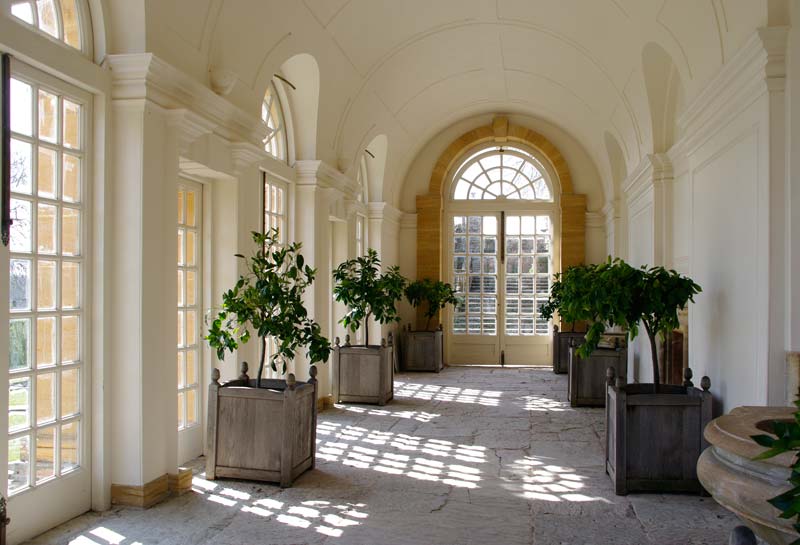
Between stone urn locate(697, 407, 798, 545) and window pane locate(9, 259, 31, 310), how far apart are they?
3686 millimetres

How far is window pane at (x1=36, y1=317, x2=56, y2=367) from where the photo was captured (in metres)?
4.07

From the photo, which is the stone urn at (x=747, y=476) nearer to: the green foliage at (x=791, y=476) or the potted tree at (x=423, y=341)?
the green foliage at (x=791, y=476)

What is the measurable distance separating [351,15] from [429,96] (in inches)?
158

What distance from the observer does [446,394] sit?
994 cm

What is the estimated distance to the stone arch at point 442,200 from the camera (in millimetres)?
13398

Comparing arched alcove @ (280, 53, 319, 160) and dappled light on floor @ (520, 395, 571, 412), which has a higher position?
arched alcove @ (280, 53, 319, 160)

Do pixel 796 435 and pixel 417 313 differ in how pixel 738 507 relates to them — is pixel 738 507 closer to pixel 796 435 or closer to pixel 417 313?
pixel 796 435

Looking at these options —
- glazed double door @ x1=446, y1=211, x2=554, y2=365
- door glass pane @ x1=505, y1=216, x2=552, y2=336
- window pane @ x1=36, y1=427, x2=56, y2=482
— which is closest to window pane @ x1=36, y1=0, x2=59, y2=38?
window pane @ x1=36, y1=427, x2=56, y2=482

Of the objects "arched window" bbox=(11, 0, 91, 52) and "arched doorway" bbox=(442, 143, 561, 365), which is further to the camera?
"arched doorway" bbox=(442, 143, 561, 365)

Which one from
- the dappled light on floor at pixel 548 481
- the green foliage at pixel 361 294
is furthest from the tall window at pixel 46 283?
the green foliage at pixel 361 294

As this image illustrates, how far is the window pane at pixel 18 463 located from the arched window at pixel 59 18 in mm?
→ 2471

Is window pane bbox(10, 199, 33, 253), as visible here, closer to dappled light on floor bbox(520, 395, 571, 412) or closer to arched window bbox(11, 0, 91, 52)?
arched window bbox(11, 0, 91, 52)

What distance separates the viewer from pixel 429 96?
11.6 m

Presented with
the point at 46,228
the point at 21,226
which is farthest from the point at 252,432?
the point at 21,226
